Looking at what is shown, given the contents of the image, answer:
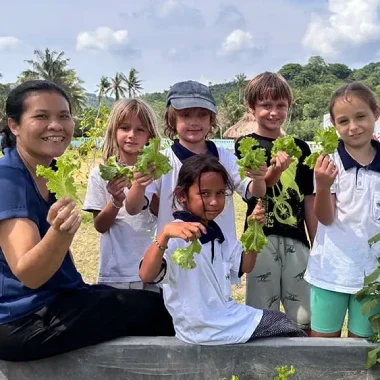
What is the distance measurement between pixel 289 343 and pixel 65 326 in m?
1.31

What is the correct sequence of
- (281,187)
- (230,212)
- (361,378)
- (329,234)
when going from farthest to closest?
1. (281,187)
2. (230,212)
3. (329,234)
4. (361,378)

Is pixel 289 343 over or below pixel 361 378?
over

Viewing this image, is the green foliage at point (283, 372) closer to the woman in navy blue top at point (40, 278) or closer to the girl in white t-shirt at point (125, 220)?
the woman in navy blue top at point (40, 278)

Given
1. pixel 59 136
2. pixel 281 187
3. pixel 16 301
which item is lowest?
pixel 16 301

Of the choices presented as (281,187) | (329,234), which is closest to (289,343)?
(329,234)

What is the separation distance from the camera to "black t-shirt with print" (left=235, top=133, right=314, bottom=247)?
348 cm

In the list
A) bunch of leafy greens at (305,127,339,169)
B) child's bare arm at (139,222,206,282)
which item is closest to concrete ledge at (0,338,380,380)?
child's bare arm at (139,222,206,282)

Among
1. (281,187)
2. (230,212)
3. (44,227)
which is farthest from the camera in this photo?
(281,187)

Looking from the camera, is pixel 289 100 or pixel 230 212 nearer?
pixel 230 212

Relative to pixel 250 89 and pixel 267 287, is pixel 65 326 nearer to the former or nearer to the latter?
pixel 267 287

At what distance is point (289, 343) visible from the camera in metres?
2.85

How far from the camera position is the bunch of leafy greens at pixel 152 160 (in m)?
2.76

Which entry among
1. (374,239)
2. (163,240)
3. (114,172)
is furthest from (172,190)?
(374,239)

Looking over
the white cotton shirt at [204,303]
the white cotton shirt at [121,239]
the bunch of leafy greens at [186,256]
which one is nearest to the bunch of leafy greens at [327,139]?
the white cotton shirt at [204,303]
